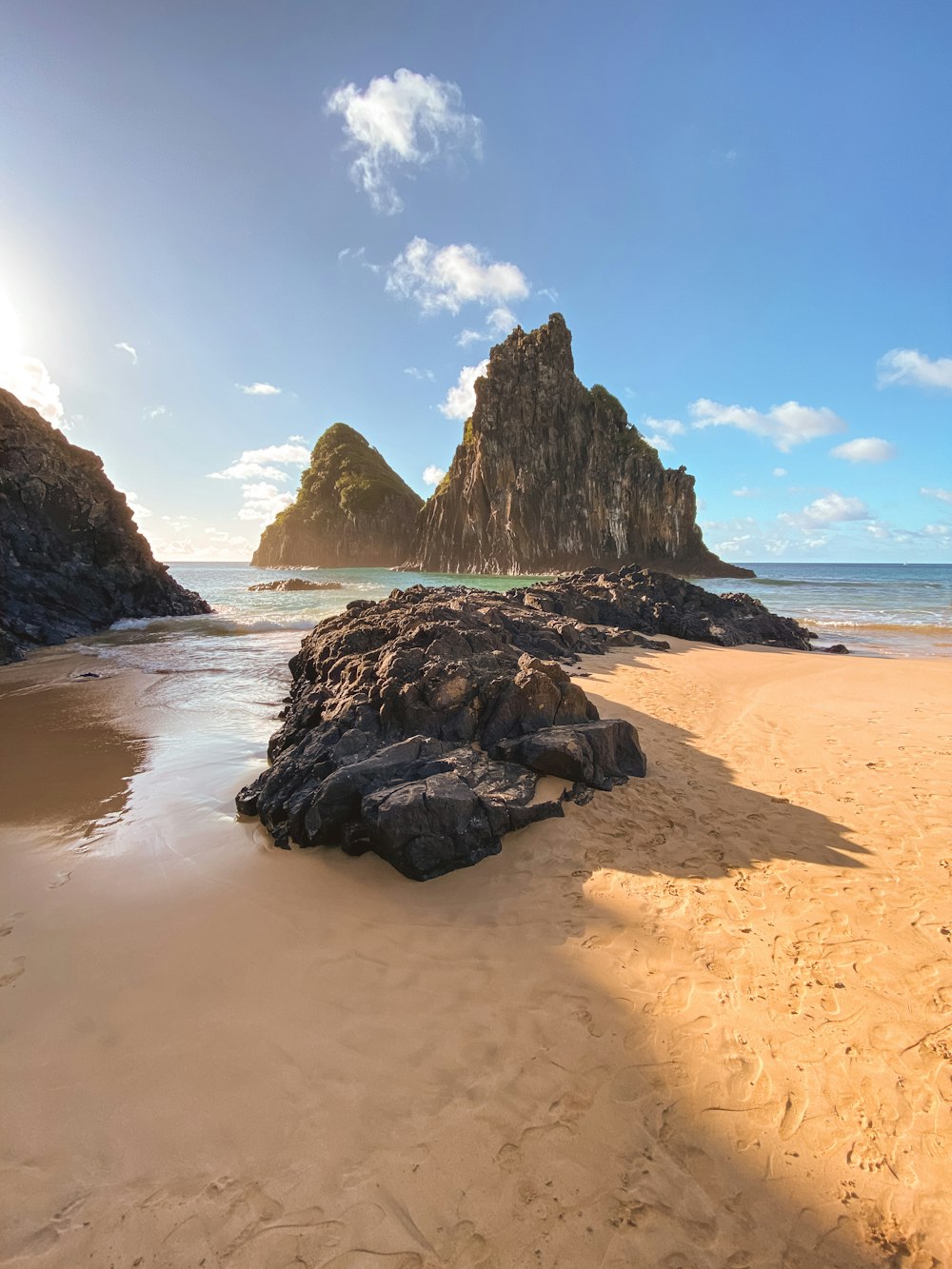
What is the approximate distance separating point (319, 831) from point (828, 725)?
764cm

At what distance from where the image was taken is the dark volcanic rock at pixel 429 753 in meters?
4.52

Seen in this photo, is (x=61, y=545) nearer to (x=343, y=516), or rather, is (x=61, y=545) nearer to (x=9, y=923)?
(x=9, y=923)

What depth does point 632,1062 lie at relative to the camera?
270 centimetres

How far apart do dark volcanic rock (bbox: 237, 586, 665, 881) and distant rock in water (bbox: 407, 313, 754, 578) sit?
66.7 m

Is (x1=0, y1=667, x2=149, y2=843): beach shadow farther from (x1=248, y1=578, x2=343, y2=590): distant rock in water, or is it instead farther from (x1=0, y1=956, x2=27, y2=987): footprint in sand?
(x1=248, y1=578, x2=343, y2=590): distant rock in water

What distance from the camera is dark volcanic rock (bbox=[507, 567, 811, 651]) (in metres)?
19.1

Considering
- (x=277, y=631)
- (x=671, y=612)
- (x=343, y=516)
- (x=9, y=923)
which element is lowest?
(x=9, y=923)

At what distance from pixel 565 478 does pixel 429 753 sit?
73142 millimetres

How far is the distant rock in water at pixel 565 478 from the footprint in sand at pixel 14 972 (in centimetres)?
7076

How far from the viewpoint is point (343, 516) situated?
4220 inches

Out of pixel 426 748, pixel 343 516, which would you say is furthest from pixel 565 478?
pixel 426 748

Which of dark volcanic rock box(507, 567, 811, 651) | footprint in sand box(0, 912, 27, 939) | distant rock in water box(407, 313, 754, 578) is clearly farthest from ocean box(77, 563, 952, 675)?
Answer: distant rock in water box(407, 313, 754, 578)

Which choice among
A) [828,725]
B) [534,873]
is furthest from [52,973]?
[828,725]

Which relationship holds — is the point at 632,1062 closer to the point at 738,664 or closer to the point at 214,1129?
the point at 214,1129
